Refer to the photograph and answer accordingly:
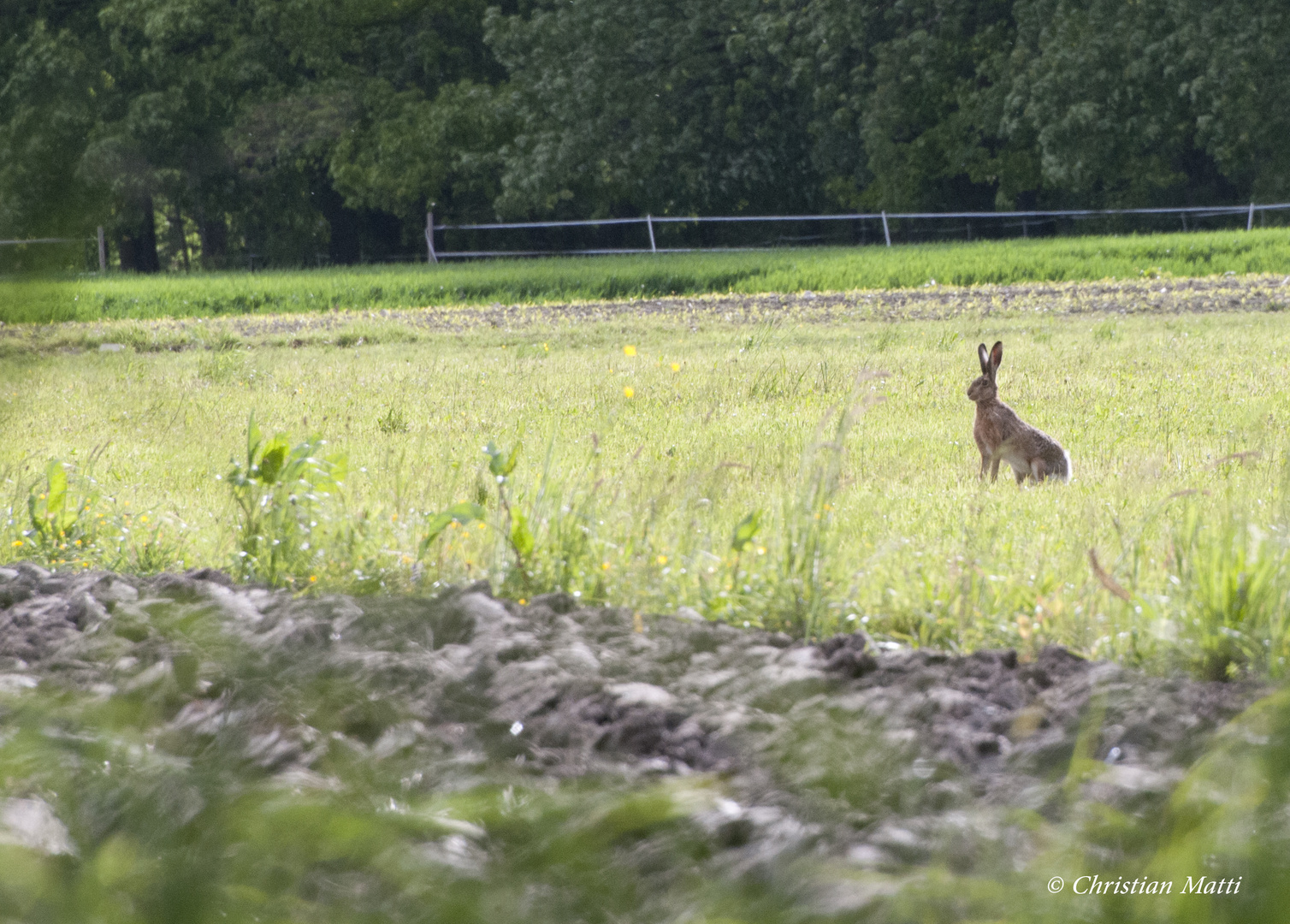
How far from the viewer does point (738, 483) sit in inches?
226

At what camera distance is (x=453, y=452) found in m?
6.72

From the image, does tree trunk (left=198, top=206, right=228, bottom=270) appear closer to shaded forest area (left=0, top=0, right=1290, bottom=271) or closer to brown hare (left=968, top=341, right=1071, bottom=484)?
shaded forest area (left=0, top=0, right=1290, bottom=271)

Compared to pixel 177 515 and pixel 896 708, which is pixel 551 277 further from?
pixel 896 708

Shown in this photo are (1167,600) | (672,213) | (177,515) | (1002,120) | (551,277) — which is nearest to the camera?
(1167,600)

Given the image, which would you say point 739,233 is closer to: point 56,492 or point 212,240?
point 212,240

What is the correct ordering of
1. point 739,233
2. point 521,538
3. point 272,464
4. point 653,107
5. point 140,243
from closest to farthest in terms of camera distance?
point 521,538 < point 272,464 < point 653,107 < point 739,233 < point 140,243

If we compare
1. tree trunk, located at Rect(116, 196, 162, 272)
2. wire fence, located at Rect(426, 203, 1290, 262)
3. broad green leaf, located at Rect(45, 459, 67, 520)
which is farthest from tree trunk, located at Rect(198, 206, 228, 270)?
broad green leaf, located at Rect(45, 459, 67, 520)

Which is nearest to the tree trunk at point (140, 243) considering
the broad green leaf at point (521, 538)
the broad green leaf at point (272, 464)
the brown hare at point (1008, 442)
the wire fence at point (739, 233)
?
the wire fence at point (739, 233)

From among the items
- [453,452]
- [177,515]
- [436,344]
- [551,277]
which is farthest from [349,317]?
[177,515]

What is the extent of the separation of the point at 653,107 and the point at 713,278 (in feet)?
55.9

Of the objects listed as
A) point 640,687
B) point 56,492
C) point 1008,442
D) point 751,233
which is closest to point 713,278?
point 1008,442

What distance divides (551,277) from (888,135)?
17.2m

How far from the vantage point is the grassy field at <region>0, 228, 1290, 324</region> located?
19906 mm

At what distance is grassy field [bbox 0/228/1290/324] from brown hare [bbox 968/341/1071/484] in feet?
45.2
